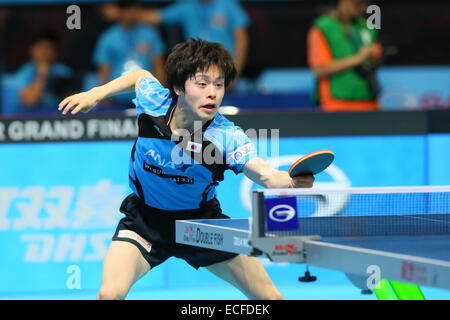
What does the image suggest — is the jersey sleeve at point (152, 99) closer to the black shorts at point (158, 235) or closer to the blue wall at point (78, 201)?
the black shorts at point (158, 235)

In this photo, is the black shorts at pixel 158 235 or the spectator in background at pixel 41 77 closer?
the black shorts at pixel 158 235

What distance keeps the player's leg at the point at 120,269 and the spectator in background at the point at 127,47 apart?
11.9 ft

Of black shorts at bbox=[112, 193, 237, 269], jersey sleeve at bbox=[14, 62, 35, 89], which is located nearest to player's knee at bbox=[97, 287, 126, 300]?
black shorts at bbox=[112, 193, 237, 269]

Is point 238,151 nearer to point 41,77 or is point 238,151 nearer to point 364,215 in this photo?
point 364,215

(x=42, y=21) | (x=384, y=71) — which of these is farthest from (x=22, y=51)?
(x=384, y=71)

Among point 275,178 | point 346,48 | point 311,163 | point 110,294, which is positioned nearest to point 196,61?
point 275,178

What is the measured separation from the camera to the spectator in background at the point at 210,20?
753cm

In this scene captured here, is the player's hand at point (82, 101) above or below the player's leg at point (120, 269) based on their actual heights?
above

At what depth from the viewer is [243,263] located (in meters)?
3.97

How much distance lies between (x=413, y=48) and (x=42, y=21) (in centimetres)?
447

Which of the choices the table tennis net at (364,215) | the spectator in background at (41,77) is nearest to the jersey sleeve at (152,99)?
the table tennis net at (364,215)

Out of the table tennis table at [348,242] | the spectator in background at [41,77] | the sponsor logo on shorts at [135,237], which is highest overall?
the spectator in background at [41,77]

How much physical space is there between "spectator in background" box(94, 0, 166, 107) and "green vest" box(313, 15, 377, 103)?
1.68m

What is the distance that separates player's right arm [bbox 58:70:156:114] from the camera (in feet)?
12.4
